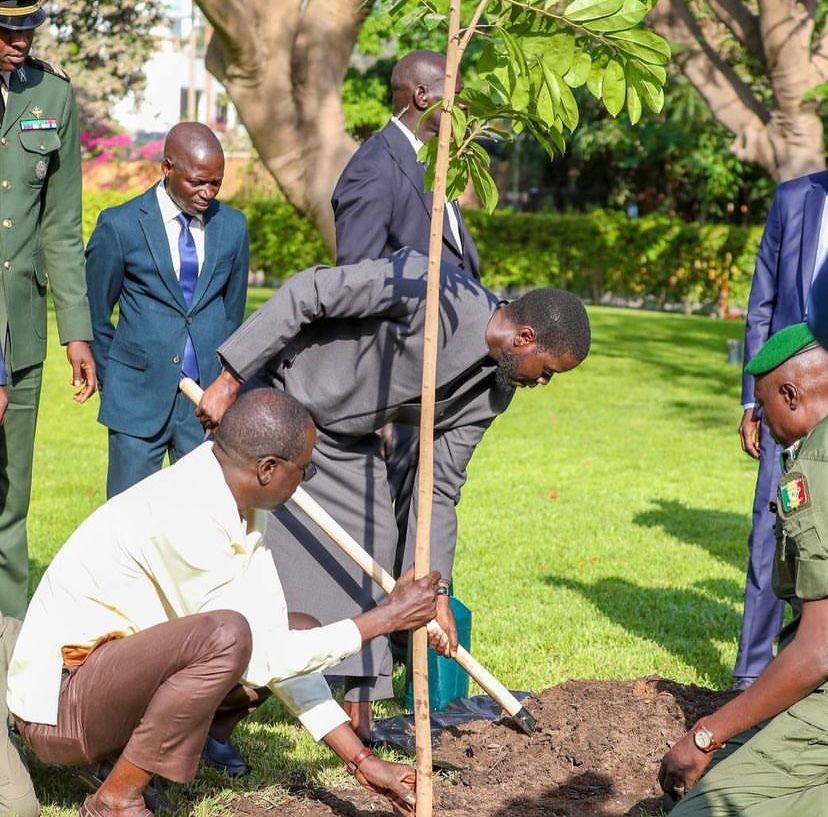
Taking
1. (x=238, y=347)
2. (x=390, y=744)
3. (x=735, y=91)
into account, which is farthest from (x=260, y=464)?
(x=735, y=91)

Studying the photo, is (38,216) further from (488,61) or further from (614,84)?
(614,84)

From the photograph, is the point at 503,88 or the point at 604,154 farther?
the point at 604,154

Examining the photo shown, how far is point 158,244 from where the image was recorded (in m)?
5.71

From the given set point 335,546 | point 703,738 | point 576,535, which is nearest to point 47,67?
point 335,546

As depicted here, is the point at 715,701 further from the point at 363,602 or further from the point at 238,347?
the point at 238,347

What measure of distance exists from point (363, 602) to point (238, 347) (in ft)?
3.57

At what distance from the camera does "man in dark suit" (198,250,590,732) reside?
4691 millimetres

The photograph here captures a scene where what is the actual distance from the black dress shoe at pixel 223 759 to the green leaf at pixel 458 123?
2256 mm

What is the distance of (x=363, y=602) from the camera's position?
5270mm

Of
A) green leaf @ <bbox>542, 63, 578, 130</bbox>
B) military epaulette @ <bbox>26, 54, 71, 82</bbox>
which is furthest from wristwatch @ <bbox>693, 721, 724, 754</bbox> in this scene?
military epaulette @ <bbox>26, 54, 71, 82</bbox>

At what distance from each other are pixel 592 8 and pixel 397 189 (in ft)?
7.57

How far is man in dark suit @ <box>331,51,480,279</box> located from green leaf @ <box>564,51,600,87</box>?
2.10 metres

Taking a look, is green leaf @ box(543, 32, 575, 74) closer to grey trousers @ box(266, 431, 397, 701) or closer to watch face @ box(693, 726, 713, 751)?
watch face @ box(693, 726, 713, 751)

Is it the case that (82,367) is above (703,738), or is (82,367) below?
above
